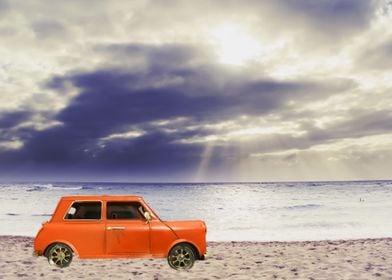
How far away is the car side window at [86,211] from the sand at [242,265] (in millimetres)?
1673

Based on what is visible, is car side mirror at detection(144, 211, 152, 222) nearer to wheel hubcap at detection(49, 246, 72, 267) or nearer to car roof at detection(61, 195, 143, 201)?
car roof at detection(61, 195, 143, 201)

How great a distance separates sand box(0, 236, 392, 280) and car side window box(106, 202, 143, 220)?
5.95 ft

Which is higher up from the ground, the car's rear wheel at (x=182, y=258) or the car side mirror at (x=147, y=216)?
the car side mirror at (x=147, y=216)

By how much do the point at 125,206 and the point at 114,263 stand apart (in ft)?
11.4

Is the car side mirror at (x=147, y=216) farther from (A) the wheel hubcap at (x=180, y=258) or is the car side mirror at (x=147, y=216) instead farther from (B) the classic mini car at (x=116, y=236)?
(A) the wheel hubcap at (x=180, y=258)

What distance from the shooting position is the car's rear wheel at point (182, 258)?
423 inches

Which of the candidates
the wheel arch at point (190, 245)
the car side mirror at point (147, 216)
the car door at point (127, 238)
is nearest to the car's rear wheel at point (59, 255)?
the car door at point (127, 238)

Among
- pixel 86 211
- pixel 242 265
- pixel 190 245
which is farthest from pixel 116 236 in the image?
pixel 242 265

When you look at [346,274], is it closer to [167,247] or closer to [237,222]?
[167,247]

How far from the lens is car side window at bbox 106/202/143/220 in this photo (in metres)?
10.8

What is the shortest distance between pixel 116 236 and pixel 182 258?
1672 millimetres

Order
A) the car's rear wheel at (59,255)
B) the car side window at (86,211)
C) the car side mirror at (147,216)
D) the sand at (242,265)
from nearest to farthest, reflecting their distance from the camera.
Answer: the car side mirror at (147,216), the car's rear wheel at (59,255), the car side window at (86,211), the sand at (242,265)

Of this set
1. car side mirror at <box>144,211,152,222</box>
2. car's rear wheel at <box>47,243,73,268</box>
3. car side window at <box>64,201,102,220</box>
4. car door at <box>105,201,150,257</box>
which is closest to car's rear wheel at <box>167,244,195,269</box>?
car door at <box>105,201,150,257</box>

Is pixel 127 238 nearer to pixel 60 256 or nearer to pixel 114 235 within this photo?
pixel 114 235
